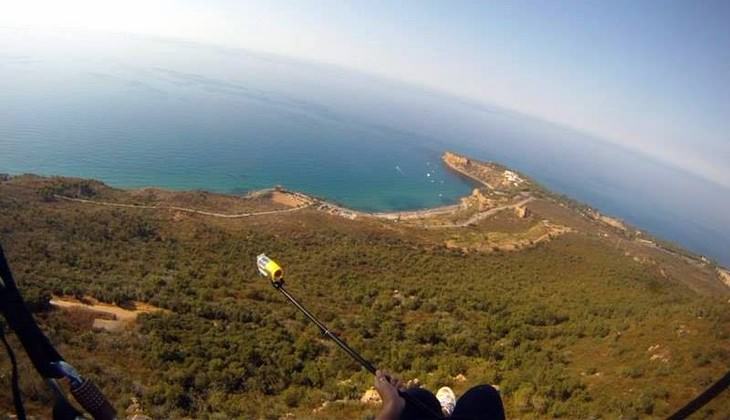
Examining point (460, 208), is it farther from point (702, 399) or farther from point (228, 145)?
point (702, 399)

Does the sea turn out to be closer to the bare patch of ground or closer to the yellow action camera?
the bare patch of ground

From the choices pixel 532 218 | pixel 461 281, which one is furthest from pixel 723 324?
pixel 532 218

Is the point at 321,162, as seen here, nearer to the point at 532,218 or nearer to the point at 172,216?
the point at 532,218

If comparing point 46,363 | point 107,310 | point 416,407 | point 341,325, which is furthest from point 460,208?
point 46,363

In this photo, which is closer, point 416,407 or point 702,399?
point 702,399

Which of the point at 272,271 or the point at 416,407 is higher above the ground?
the point at 272,271

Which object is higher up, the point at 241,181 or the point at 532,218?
the point at 532,218

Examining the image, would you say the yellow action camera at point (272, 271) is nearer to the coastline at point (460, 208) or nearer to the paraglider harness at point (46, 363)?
the paraglider harness at point (46, 363)
